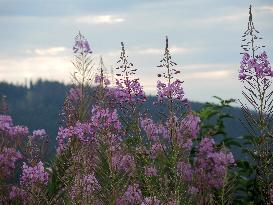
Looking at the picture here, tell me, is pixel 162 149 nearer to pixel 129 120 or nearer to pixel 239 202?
pixel 129 120

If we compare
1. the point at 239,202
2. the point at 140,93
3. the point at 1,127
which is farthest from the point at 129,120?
the point at 1,127

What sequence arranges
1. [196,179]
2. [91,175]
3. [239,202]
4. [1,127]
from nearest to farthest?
[91,175], [196,179], [239,202], [1,127]

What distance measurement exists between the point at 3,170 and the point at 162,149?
2664mm

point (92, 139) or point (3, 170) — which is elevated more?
point (92, 139)

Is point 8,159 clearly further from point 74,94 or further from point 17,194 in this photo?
point 74,94

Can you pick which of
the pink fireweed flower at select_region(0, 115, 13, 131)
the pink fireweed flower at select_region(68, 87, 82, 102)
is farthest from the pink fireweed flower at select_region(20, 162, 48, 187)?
the pink fireweed flower at select_region(0, 115, 13, 131)

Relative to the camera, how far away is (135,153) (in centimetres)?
570

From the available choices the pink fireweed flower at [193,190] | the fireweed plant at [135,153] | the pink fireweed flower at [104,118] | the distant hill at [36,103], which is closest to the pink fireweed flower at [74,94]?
the fireweed plant at [135,153]

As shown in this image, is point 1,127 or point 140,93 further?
point 1,127

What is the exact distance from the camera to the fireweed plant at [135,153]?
5000 mm

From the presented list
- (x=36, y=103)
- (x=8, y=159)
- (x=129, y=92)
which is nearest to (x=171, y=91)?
(x=129, y=92)

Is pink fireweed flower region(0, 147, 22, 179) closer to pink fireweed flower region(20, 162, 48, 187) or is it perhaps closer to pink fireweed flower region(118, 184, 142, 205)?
pink fireweed flower region(20, 162, 48, 187)

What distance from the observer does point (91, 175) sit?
17.2 feet

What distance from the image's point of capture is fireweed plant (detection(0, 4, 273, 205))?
500 cm
